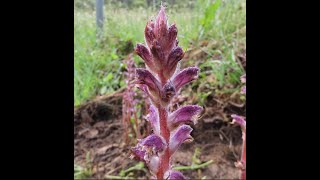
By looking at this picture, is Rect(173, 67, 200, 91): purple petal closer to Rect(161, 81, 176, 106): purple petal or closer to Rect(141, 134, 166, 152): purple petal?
Rect(161, 81, 176, 106): purple petal

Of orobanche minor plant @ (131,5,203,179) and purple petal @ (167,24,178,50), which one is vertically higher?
purple petal @ (167,24,178,50)

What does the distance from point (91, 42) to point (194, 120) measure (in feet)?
16.3

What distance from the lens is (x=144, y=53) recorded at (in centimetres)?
103

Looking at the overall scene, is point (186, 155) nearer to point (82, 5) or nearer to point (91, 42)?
point (91, 42)

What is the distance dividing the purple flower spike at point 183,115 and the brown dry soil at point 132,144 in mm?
1592

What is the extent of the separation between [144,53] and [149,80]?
0.08 metres

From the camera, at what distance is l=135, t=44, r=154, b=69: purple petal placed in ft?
3.35

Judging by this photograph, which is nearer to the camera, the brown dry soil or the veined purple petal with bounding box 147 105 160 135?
the veined purple petal with bounding box 147 105 160 135

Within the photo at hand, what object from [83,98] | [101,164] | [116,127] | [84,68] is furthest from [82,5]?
[101,164]

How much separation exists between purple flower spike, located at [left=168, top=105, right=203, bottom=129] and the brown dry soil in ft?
5.22

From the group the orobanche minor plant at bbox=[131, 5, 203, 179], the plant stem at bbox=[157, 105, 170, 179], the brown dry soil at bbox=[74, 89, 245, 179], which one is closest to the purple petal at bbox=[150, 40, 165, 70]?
the orobanche minor plant at bbox=[131, 5, 203, 179]

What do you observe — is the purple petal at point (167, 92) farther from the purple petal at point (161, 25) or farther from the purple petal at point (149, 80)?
the purple petal at point (161, 25)

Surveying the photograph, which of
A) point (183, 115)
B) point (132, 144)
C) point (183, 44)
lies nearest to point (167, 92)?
point (183, 115)

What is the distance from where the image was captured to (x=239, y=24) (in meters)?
4.91
